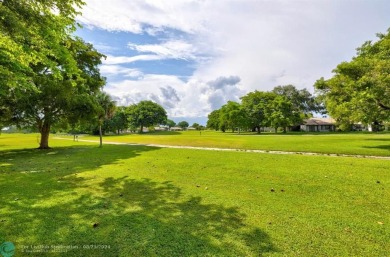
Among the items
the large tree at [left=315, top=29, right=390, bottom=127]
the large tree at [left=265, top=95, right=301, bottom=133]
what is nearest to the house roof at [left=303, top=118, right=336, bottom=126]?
the large tree at [left=265, top=95, right=301, bottom=133]

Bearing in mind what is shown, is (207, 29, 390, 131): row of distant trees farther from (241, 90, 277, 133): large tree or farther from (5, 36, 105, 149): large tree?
(241, 90, 277, 133): large tree

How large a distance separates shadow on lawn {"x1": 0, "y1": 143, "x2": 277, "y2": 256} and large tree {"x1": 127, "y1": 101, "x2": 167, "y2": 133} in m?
91.4

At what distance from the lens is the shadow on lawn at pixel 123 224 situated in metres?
3.88

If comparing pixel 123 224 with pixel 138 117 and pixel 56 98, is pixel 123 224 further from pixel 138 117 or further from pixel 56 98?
pixel 138 117

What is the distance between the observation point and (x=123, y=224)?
480cm

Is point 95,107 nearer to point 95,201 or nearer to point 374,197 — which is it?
point 95,201

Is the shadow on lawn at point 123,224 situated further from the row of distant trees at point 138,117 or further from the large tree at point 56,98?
the row of distant trees at point 138,117

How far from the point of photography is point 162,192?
7.17 metres

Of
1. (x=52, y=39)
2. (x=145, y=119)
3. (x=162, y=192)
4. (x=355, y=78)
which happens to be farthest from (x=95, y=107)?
(x=145, y=119)

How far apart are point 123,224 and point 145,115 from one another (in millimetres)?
95033

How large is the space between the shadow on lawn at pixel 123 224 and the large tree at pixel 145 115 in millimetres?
91395

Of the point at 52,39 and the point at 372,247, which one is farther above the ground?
the point at 52,39

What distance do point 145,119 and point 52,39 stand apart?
90394 mm

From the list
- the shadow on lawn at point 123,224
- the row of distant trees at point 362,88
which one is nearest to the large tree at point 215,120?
the row of distant trees at point 362,88
